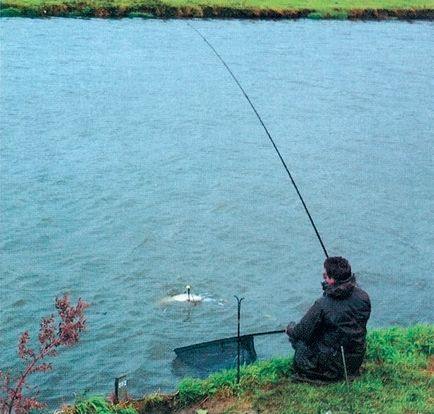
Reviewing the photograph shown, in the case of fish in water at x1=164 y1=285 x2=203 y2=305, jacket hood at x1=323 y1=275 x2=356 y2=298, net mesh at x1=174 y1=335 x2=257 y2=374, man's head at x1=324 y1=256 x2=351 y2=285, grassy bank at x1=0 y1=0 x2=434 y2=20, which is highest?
grassy bank at x1=0 y1=0 x2=434 y2=20

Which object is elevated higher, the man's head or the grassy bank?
the grassy bank

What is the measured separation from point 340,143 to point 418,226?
188 inches

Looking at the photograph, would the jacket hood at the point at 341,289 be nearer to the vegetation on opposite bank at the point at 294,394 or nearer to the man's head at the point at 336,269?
the man's head at the point at 336,269

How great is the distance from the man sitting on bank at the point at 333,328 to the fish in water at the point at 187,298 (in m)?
3.53

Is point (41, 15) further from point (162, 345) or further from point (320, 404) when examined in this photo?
point (320, 404)

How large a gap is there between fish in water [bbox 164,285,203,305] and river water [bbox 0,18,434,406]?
16cm

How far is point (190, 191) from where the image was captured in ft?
47.5

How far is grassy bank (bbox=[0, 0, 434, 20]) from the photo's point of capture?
30531mm

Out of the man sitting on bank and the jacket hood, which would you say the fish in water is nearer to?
the man sitting on bank

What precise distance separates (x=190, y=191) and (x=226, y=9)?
1959 cm

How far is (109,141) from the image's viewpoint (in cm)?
1698

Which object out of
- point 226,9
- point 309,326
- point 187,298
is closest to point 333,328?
point 309,326

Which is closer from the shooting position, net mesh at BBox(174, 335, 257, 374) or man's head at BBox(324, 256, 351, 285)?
man's head at BBox(324, 256, 351, 285)

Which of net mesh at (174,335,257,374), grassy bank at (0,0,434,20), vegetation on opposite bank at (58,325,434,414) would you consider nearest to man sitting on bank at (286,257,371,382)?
vegetation on opposite bank at (58,325,434,414)
